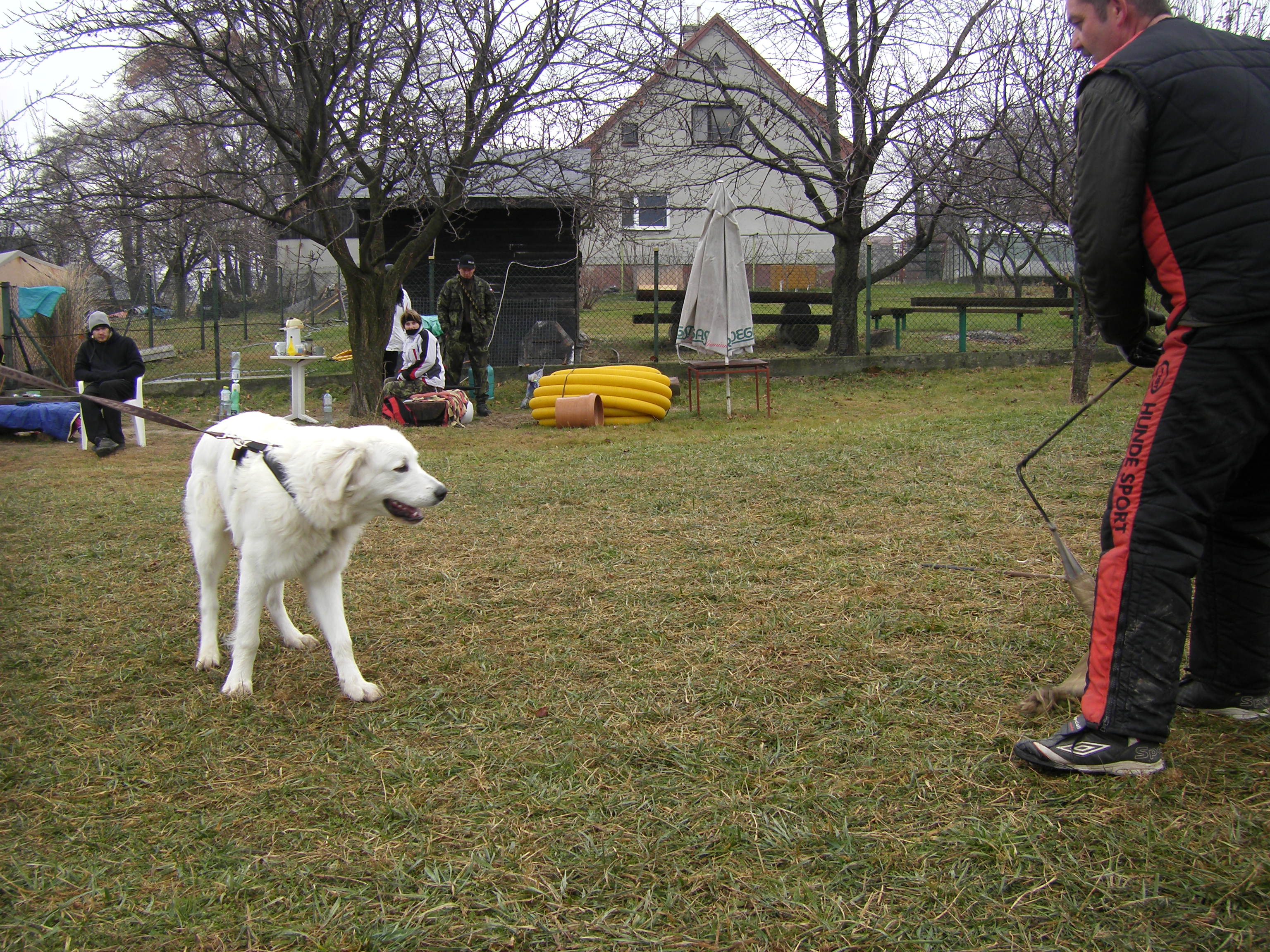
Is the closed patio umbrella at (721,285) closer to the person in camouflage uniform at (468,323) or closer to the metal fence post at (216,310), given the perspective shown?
the person in camouflage uniform at (468,323)

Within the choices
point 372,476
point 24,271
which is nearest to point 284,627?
point 372,476

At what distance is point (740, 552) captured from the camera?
483 cm

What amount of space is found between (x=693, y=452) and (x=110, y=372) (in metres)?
6.70

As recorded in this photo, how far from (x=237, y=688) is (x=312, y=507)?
741 millimetres

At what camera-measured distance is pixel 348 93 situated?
991 centimetres

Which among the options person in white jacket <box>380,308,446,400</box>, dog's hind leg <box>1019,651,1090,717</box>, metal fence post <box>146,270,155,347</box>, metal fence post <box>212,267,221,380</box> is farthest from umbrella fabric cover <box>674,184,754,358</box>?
metal fence post <box>146,270,155,347</box>

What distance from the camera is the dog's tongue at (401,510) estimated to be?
334 centimetres

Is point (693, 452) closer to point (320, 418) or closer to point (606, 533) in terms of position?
point (606, 533)

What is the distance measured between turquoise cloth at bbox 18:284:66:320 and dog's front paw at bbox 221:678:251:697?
14.8m

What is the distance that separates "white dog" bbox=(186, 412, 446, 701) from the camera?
10.5 feet

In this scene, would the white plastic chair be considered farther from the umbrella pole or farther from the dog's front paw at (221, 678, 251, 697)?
the dog's front paw at (221, 678, 251, 697)

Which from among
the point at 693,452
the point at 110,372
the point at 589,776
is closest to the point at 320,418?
the point at 110,372

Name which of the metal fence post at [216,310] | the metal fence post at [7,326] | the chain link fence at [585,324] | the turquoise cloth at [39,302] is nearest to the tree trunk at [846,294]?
the chain link fence at [585,324]

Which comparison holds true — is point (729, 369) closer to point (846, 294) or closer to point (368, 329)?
→ point (368, 329)
